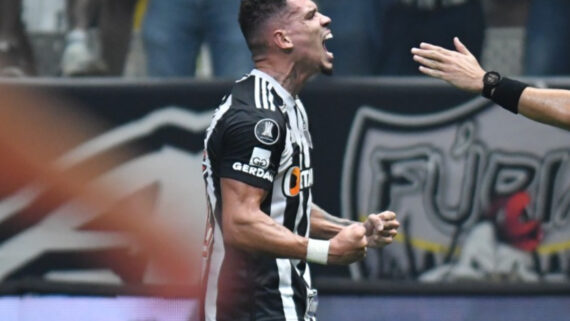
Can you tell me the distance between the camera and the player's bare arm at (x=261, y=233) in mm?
5195

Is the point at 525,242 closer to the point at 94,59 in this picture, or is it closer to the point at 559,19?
the point at 559,19

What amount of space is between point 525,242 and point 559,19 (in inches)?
49.7

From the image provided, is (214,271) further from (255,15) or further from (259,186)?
(255,15)

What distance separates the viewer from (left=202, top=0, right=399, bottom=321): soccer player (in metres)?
5.23

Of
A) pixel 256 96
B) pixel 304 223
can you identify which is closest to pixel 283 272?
pixel 304 223

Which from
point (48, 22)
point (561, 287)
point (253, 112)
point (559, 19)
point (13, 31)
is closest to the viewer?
point (253, 112)

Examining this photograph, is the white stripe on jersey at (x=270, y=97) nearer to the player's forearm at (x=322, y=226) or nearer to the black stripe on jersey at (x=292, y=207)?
Answer: the black stripe on jersey at (x=292, y=207)

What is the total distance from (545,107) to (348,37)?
2544mm

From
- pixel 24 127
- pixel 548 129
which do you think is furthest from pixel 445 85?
pixel 24 127

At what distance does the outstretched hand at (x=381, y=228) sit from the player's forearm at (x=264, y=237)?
10.3 inches

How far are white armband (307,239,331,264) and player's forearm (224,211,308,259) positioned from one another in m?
0.02

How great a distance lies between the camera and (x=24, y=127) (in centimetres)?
777

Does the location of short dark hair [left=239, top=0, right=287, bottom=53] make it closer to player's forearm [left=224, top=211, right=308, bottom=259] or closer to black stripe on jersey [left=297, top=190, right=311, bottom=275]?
black stripe on jersey [left=297, top=190, right=311, bottom=275]

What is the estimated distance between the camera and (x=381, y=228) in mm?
5238
